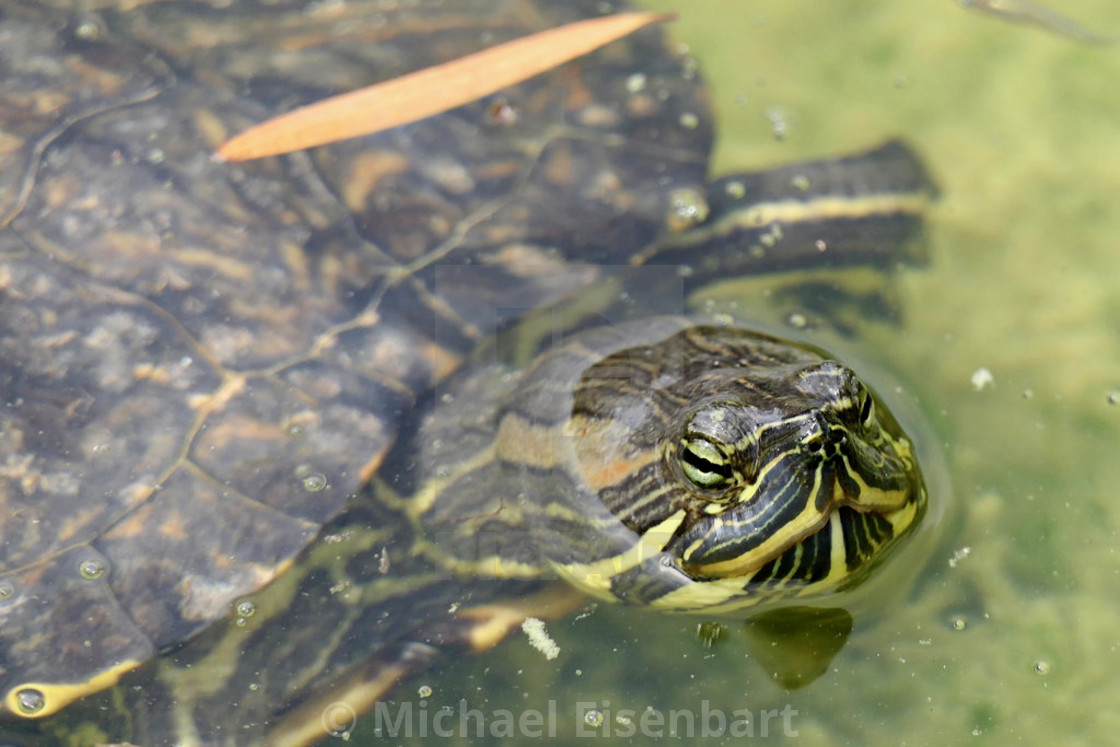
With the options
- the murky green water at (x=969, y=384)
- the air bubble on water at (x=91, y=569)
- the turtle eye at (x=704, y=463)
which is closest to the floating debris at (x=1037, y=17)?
the murky green water at (x=969, y=384)

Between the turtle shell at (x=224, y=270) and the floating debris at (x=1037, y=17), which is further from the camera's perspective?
the floating debris at (x=1037, y=17)

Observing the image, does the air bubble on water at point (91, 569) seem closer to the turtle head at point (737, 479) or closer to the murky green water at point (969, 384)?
the murky green water at point (969, 384)

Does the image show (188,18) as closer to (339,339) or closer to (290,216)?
(290,216)

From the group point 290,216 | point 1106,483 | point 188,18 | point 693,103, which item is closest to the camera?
point 1106,483

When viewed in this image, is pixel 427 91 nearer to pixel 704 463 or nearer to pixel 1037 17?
pixel 704 463

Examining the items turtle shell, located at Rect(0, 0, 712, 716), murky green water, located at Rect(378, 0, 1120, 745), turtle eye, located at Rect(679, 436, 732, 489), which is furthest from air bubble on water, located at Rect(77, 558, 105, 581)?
turtle eye, located at Rect(679, 436, 732, 489)

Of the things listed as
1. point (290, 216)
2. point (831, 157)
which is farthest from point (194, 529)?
point (831, 157)
